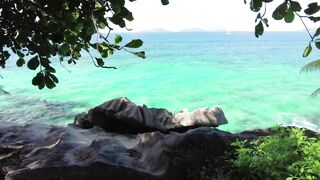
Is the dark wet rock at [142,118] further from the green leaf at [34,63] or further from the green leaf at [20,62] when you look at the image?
the green leaf at [34,63]

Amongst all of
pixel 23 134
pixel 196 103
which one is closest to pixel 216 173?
pixel 23 134

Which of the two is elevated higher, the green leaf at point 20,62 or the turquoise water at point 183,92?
the green leaf at point 20,62

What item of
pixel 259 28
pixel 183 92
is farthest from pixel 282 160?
pixel 183 92

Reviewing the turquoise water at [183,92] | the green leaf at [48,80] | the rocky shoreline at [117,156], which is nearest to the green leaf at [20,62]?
the green leaf at [48,80]

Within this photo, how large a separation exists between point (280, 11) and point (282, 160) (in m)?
3.13

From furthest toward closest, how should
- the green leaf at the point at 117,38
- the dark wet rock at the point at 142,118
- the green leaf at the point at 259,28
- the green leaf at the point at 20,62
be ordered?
the dark wet rock at the point at 142,118 → the green leaf at the point at 20,62 → the green leaf at the point at 117,38 → the green leaf at the point at 259,28

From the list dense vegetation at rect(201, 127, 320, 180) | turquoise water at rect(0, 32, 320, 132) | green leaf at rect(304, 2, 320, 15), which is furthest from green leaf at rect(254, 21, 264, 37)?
turquoise water at rect(0, 32, 320, 132)

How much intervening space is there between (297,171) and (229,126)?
15.2m

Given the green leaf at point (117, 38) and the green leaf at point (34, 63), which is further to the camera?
the green leaf at point (117, 38)

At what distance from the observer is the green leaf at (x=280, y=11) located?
2.26 meters

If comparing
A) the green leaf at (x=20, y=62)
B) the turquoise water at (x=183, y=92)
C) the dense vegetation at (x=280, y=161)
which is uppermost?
the green leaf at (x=20, y=62)

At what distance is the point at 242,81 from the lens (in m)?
37.9

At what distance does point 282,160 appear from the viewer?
16.6 ft

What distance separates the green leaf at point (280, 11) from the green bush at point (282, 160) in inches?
103
